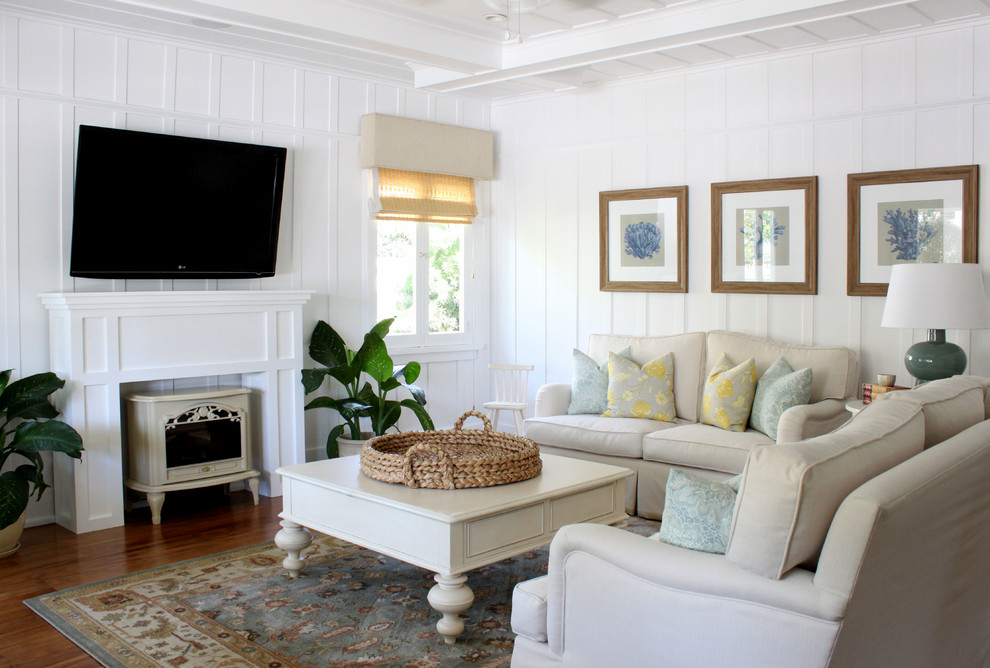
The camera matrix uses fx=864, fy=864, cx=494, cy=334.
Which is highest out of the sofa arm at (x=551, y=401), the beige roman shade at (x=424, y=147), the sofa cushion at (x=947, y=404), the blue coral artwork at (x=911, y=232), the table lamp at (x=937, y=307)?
the beige roman shade at (x=424, y=147)

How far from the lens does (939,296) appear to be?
160 inches

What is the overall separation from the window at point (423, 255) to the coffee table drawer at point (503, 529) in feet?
9.99

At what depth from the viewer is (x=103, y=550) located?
4.11m

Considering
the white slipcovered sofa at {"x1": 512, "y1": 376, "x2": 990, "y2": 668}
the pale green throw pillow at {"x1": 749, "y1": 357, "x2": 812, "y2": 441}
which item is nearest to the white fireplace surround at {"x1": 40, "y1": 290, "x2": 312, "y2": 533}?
the pale green throw pillow at {"x1": 749, "y1": 357, "x2": 812, "y2": 441}

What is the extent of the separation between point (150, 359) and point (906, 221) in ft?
13.4

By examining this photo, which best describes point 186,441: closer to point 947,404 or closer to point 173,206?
point 173,206

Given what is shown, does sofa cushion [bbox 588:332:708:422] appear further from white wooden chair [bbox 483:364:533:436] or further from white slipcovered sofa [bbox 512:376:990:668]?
white slipcovered sofa [bbox 512:376:990:668]

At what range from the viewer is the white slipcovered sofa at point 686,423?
171 inches

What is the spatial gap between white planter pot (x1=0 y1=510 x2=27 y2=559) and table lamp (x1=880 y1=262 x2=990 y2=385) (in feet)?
13.9

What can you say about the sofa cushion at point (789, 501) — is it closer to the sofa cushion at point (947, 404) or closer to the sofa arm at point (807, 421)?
the sofa cushion at point (947, 404)

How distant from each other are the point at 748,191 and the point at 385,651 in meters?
3.53

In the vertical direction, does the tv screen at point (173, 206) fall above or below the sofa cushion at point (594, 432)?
above

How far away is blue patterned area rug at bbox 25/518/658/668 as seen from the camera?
2.95m

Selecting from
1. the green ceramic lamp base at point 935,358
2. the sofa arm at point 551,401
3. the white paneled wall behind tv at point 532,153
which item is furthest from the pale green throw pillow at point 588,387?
the green ceramic lamp base at point 935,358
